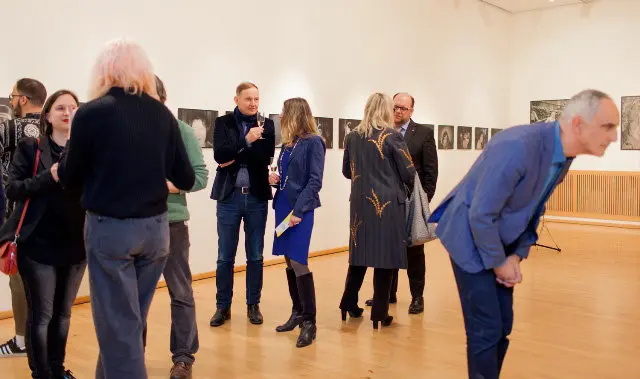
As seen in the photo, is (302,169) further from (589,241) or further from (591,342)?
(589,241)

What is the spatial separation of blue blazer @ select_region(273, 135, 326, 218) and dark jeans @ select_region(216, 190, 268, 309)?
573mm

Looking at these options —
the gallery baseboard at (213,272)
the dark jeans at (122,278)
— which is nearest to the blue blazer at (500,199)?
the dark jeans at (122,278)

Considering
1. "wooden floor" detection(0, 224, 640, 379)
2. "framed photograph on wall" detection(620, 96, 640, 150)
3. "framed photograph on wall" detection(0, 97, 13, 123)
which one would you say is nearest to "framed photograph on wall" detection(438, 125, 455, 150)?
"framed photograph on wall" detection(620, 96, 640, 150)

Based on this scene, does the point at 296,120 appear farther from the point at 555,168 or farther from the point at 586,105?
the point at 586,105

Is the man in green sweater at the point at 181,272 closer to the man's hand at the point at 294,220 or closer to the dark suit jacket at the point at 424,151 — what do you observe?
the man's hand at the point at 294,220

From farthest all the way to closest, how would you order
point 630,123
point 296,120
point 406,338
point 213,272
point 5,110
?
point 630,123 < point 213,272 < point 5,110 < point 406,338 < point 296,120

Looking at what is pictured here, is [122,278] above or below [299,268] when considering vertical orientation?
above

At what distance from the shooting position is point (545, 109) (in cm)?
1460

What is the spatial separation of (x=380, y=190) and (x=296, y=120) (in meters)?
0.88

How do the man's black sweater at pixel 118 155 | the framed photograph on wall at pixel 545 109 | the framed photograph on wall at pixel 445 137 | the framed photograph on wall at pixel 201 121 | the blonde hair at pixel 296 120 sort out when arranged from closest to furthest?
1. the man's black sweater at pixel 118 155
2. the blonde hair at pixel 296 120
3. the framed photograph on wall at pixel 201 121
4. the framed photograph on wall at pixel 445 137
5. the framed photograph on wall at pixel 545 109

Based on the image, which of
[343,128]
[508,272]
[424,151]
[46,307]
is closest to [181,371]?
[46,307]

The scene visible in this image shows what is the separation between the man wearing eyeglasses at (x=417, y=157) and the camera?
6.01m

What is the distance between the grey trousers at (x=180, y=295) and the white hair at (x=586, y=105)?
2.49 m

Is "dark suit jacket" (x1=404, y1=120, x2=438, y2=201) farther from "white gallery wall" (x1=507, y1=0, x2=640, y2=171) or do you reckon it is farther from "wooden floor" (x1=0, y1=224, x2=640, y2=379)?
"white gallery wall" (x1=507, y1=0, x2=640, y2=171)
